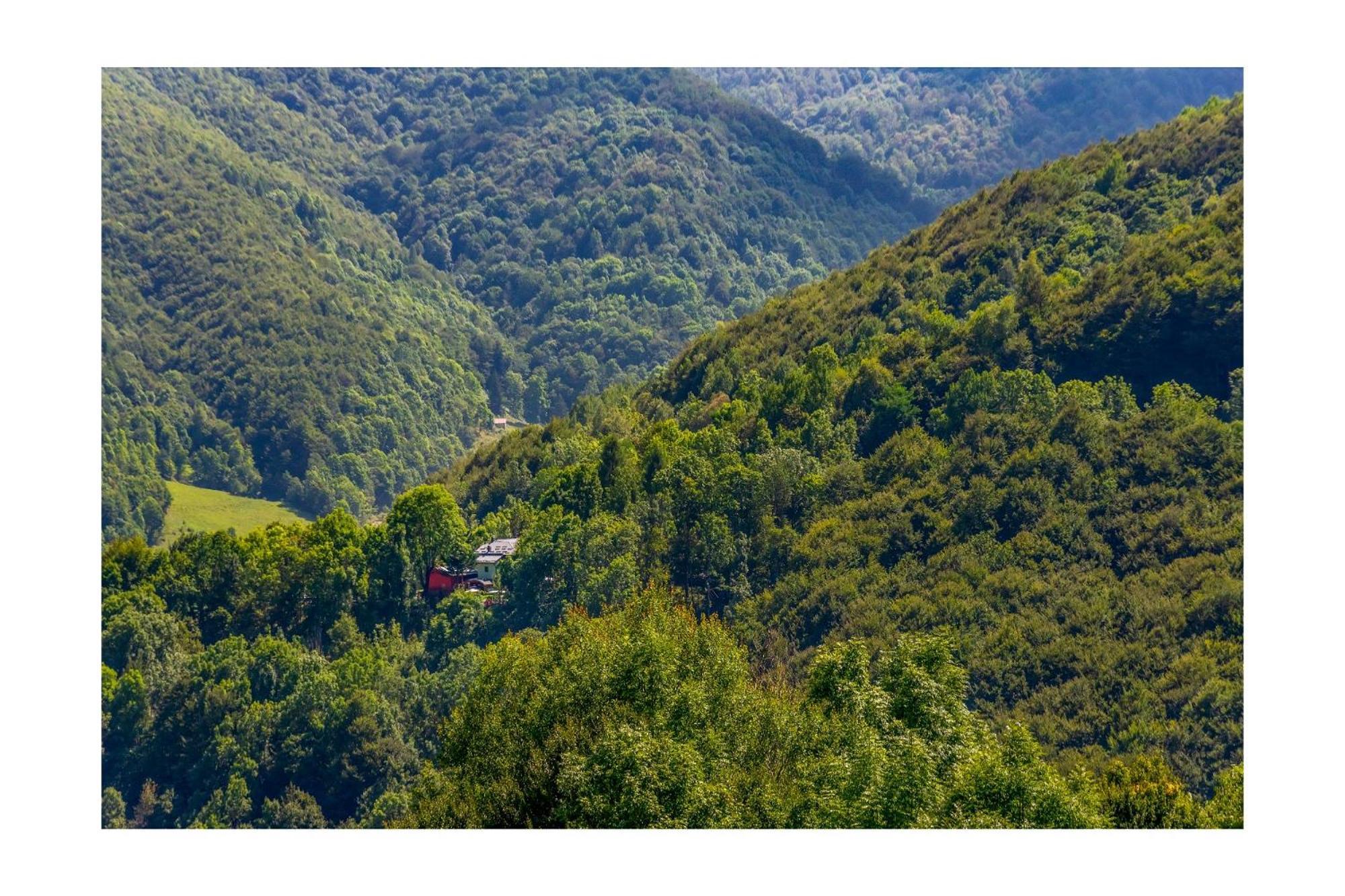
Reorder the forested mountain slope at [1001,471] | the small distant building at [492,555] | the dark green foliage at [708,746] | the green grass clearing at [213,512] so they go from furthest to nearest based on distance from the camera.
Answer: the green grass clearing at [213,512]
the small distant building at [492,555]
the forested mountain slope at [1001,471]
the dark green foliage at [708,746]

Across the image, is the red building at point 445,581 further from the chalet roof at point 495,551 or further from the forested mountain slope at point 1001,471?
the forested mountain slope at point 1001,471

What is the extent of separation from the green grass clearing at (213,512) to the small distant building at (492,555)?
85419mm

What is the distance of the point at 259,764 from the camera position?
7469 cm

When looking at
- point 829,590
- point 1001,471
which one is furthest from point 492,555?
point 1001,471

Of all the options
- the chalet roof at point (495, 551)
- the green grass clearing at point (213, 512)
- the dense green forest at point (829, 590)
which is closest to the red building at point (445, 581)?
the dense green forest at point (829, 590)

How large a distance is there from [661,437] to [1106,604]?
30217 millimetres

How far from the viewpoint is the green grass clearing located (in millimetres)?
173500

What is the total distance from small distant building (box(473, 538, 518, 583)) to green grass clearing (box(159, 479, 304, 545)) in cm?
8542

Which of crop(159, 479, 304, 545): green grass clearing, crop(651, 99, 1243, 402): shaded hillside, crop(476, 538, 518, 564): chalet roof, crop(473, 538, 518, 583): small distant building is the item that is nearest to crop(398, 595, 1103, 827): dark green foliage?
crop(651, 99, 1243, 402): shaded hillside

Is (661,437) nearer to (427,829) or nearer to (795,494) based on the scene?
(795,494)

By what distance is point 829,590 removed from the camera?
68.3 m

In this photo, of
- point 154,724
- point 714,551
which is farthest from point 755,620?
point 154,724

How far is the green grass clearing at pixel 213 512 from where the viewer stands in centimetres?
17350

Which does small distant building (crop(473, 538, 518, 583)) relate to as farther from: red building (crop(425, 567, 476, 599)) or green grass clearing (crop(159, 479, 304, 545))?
green grass clearing (crop(159, 479, 304, 545))
